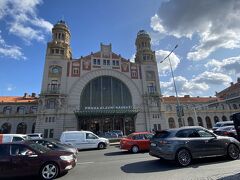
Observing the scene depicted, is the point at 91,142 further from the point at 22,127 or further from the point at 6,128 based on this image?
the point at 6,128

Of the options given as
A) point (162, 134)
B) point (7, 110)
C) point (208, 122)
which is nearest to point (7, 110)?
point (7, 110)

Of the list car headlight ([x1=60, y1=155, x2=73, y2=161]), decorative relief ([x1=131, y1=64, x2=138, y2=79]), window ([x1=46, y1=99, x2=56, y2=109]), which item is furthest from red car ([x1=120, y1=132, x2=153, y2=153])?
decorative relief ([x1=131, y1=64, x2=138, y2=79])

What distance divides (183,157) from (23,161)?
6.90m

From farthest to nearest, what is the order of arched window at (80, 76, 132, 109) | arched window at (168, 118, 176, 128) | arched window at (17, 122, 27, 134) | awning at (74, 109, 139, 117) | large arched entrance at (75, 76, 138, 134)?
arched window at (168, 118, 176, 128) < arched window at (17, 122, 27, 134) < arched window at (80, 76, 132, 109) < large arched entrance at (75, 76, 138, 134) < awning at (74, 109, 139, 117)

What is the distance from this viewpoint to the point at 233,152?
28.2 feet

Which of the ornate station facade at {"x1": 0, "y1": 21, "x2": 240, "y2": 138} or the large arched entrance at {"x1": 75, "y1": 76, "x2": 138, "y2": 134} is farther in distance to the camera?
the large arched entrance at {"x1": 75, "y1": 76, "x2": 138, "y2": 134}

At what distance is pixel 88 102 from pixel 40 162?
3442 centimetres

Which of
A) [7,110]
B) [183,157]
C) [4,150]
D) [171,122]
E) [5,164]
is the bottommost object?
[183,157]

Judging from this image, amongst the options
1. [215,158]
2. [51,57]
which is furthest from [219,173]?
[51,57]

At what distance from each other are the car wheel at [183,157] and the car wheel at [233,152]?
2.43 m

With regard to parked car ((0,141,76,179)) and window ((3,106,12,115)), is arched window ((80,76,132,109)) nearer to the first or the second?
window ((3,106,12,115))

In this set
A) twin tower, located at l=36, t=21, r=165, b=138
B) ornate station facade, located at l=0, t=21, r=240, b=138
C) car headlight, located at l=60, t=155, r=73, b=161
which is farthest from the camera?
ornate station facade, located at l=0, t=21, r=240, b=138

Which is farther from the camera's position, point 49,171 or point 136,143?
point 136,143

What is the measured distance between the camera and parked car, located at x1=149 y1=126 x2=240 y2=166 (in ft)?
25.3
